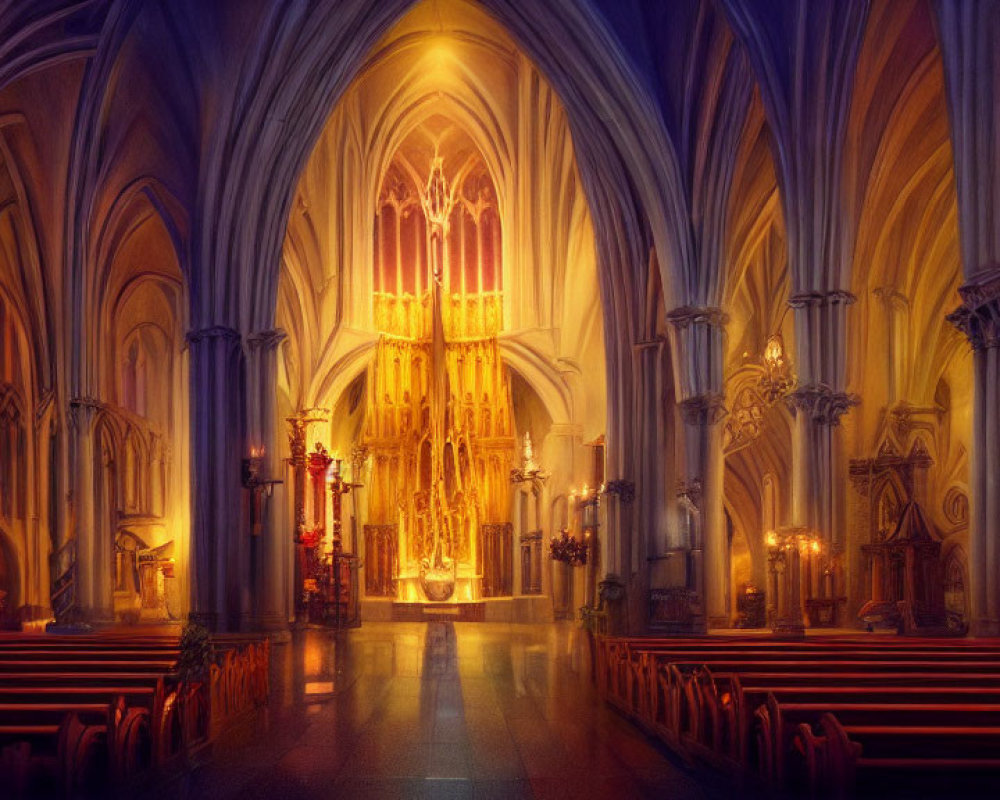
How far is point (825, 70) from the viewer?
1912 centimetres

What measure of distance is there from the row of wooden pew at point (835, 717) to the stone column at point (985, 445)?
354 centimetres

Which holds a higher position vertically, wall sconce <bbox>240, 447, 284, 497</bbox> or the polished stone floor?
wall sconce <bbox>240, 447, 284, 497</bbox>

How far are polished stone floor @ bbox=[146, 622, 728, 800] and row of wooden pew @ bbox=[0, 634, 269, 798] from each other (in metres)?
0.29

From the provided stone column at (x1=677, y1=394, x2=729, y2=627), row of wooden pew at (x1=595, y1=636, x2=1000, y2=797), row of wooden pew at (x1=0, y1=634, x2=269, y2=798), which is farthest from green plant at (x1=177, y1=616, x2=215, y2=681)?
stone column at (x1=677, y1=394, x2=729, y2=627)

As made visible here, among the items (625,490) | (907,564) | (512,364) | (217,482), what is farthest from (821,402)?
(512,364)

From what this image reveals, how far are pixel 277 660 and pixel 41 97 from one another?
1244 cm

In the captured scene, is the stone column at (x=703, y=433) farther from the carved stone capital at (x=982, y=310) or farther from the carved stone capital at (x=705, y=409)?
the carved stone capital at (x=982, y=310)

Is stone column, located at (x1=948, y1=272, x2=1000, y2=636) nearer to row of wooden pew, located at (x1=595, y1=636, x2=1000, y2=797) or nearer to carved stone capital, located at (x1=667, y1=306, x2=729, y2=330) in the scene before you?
row of wooden pew, located at (x1=595, y1=636, x2=1000, y2=797)

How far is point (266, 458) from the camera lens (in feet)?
79.9

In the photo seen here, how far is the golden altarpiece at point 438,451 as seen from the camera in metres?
38.9

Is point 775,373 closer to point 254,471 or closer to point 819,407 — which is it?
point 819,407

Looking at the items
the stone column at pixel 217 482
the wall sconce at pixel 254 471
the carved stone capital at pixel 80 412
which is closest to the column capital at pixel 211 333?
the stone column at pixel 217 482

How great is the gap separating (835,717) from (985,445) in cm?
876

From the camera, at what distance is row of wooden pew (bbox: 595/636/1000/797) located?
6637 mm
